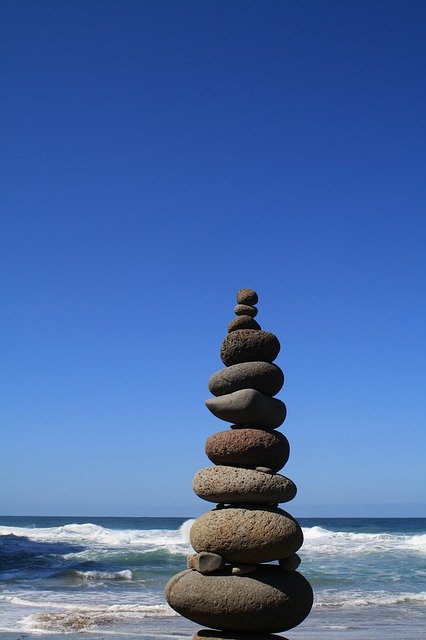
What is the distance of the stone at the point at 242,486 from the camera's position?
27.3 ft

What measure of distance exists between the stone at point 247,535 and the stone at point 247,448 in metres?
0.62

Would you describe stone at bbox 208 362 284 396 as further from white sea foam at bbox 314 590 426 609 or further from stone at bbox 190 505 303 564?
white sea foam at bbox 314 590 426 609

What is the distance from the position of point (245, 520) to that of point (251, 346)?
2335 millimetres

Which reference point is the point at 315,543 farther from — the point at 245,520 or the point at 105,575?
the point at 245,520

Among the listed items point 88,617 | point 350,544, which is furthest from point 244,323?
point 350,544

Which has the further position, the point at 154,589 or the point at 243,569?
the point at 154,589

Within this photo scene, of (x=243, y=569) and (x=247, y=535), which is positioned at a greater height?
(x=247, y=535)

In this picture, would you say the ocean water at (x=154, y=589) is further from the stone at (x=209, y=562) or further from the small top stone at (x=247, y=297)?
the small top stone at (x=247, y=297)

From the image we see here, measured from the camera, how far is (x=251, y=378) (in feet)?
29.4

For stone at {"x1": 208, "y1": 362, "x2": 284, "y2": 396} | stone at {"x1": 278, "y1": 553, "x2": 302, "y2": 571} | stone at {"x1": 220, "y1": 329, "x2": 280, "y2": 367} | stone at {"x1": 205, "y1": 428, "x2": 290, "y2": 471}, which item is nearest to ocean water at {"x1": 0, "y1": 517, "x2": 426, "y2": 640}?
stone at {"x1": 278, "y1": 553, "x2": 302, "y2": 571}

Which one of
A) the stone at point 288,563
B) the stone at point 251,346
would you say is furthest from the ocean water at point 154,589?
the stone at point 251,346

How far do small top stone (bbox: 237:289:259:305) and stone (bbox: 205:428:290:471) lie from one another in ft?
6.27

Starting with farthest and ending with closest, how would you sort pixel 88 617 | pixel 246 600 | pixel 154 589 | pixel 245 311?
pixel 154 589
pixel 88 617
pixel 245 311
pixel 246 600

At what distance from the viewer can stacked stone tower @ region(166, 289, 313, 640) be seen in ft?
25.8
